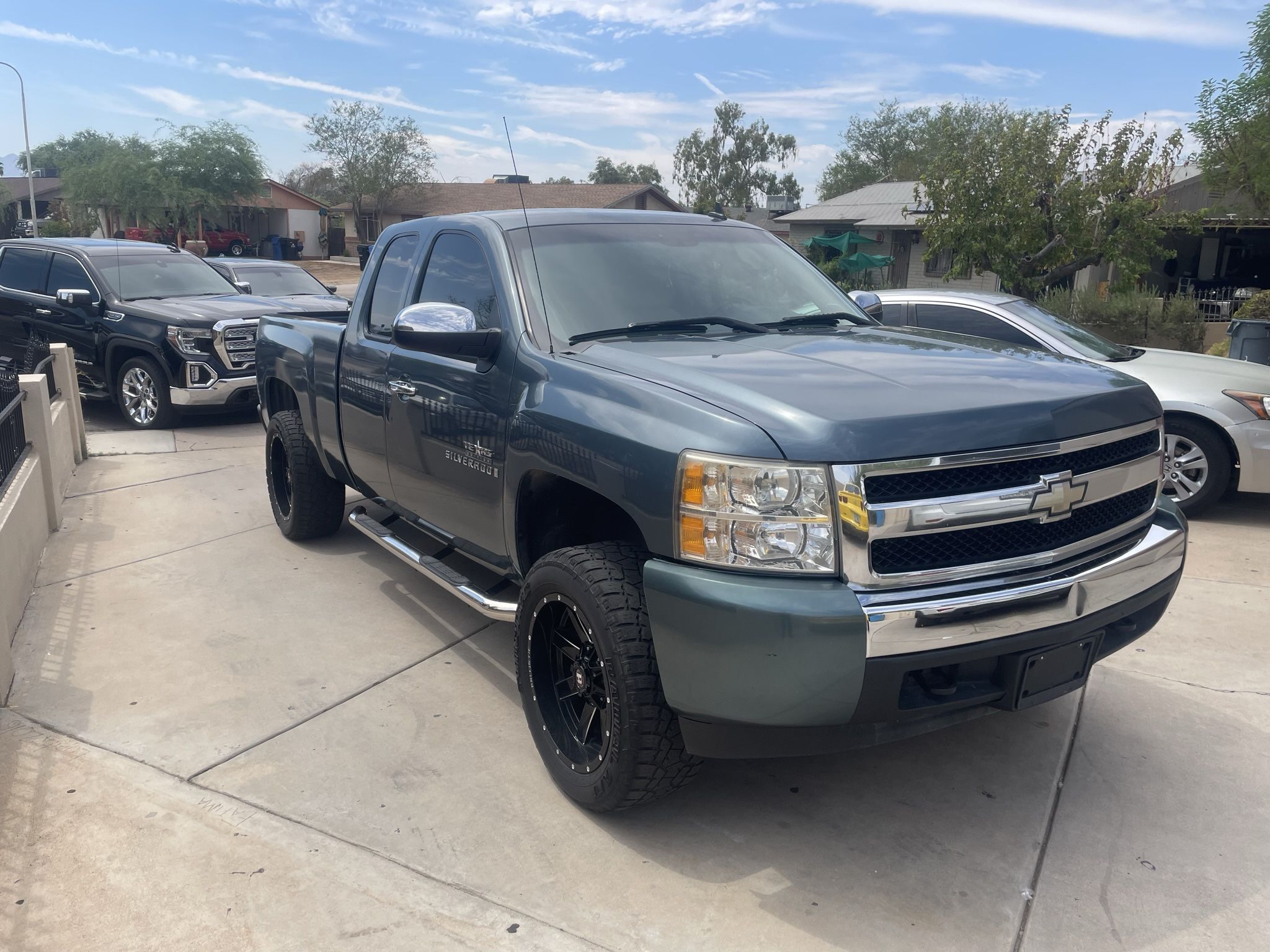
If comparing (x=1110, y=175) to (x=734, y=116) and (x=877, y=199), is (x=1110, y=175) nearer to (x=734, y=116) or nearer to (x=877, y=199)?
(x=877, y=199)

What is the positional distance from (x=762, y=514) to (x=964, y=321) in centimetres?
539

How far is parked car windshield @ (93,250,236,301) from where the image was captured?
35.1 ft

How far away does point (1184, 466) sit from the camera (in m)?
6.95

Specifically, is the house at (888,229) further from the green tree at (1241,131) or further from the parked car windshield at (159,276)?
the parked car windshield at (159,276)

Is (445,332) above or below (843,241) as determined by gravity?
below

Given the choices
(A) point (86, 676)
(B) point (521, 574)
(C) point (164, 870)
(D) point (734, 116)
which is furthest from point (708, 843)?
(D) point (734, 116)

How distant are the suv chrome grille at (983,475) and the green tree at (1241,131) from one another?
17752mm

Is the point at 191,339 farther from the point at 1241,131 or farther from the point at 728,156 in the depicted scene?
the point at 728,156

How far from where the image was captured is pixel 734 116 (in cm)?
7419

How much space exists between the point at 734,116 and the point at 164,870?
76.7 m

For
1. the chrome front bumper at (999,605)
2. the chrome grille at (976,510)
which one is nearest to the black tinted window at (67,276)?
the chrome grille at (976,510)

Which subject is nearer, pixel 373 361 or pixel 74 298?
pixel 373 361

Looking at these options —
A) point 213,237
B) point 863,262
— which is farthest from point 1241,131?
point 213,237

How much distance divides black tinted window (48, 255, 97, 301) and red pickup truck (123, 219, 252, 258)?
129 ft
